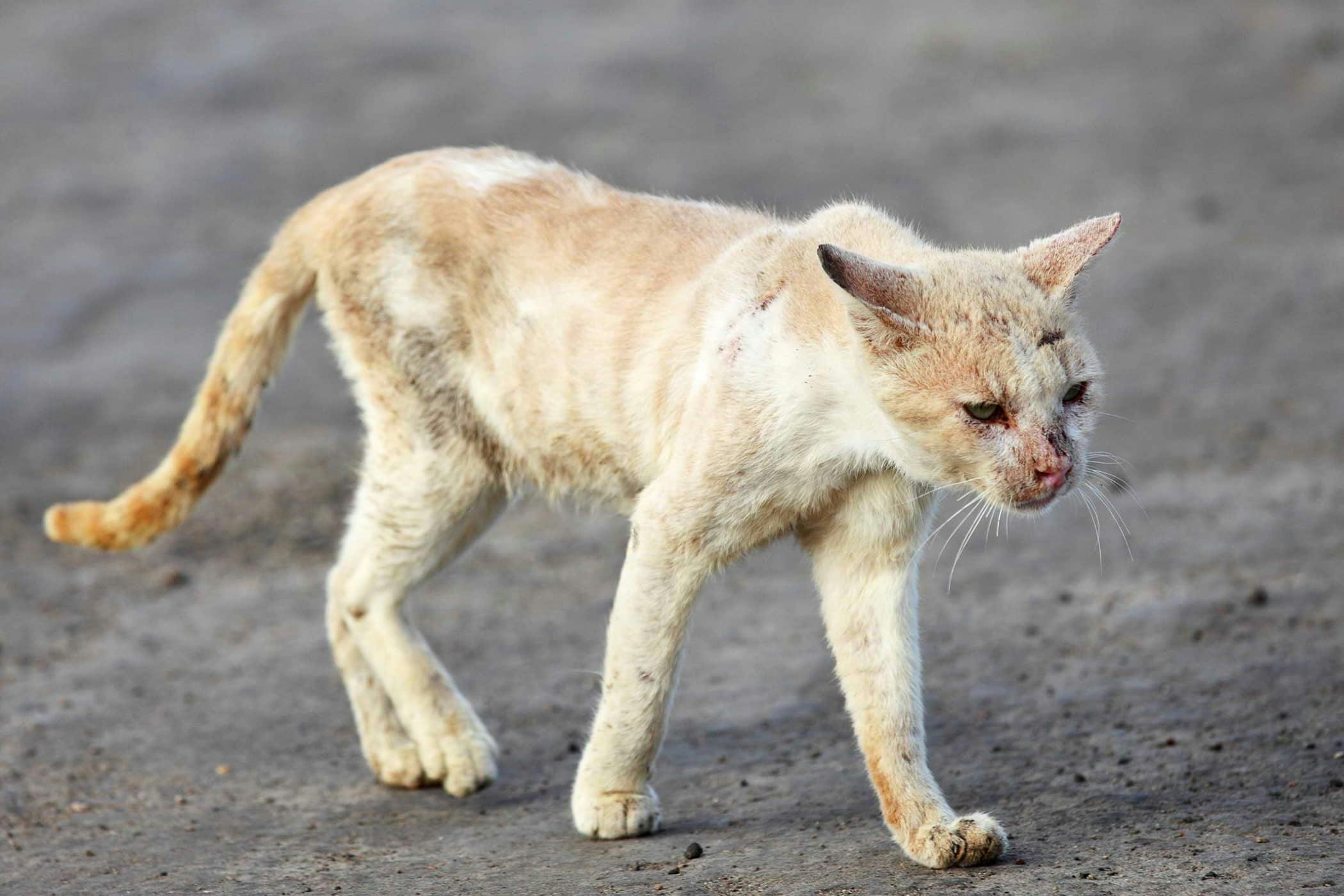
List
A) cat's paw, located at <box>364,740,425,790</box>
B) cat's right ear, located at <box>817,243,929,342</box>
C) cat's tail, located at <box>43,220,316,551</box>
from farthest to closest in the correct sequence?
cat's tail, located at <box>43,220,316,551</box> → cat's paw, located at <box>364,740,425,790</box> → cat's right ear, located at <box>817,243,929,342</box>

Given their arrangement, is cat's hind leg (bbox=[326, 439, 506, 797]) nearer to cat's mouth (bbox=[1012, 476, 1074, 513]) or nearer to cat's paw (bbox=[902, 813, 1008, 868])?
cat's paw (bbox=[902, 813, 1008, 868])

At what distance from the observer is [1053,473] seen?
142 inches

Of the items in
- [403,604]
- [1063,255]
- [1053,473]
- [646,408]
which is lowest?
[403,604]

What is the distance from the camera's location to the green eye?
3.63 m

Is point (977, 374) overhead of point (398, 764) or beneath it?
overhead

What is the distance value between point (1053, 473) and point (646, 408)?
3.79 ft

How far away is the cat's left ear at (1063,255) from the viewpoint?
3855 millimetres

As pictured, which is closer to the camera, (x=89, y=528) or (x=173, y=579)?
(x=89, y=528)

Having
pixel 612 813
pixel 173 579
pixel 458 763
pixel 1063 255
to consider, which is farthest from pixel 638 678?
pixel 173 579

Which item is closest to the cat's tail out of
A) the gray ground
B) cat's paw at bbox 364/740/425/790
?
the gray ground

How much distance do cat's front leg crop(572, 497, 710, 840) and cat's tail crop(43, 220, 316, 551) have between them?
162cm

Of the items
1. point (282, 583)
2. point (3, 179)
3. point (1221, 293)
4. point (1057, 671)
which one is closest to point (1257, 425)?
point (1221, 293)

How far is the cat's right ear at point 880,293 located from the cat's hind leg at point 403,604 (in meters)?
1.61

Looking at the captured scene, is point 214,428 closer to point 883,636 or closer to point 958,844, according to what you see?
point 883,636
